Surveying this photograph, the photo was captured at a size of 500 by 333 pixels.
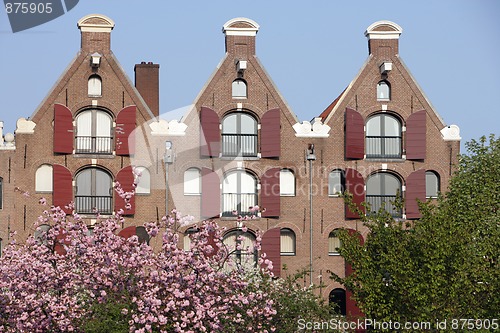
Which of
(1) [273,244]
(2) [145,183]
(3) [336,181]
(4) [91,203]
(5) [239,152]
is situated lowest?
(1) [273,244]

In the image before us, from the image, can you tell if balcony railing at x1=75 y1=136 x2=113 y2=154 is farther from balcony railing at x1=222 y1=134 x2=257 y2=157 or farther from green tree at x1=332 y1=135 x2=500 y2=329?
green tree at x1=332 y1=135 x2=500 y2=329

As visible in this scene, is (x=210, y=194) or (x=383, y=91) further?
(x=383, y=91)

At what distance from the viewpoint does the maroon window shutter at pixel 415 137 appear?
56.5 meters

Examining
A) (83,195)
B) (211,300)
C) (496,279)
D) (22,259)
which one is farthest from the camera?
(83,195)

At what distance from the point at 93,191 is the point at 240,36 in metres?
10.9

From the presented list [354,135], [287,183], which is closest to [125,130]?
[287,183]

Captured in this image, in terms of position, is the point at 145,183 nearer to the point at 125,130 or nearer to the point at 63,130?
the point at 125,130

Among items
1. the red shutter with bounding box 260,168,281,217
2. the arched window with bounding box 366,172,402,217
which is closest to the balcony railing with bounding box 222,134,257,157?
the red shutter with bounding box 260,168,281,217

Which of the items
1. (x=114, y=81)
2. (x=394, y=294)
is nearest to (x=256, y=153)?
(x=114, y=81)

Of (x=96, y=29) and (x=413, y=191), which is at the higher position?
(x=96, y=29)

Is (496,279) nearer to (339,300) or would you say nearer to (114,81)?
(339,300)

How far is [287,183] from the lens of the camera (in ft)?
185

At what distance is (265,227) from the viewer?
55.5 metres

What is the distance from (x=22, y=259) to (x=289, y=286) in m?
8.00
